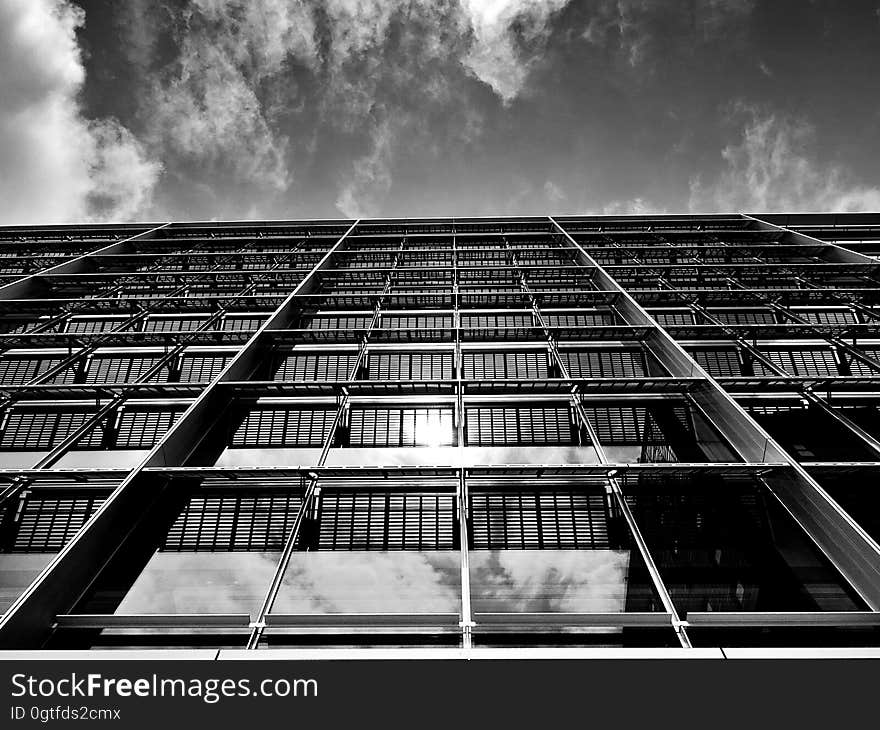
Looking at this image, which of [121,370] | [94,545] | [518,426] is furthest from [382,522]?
[121,370]

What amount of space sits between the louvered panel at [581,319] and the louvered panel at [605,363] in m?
1.32

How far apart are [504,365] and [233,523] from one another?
5338 millimetres

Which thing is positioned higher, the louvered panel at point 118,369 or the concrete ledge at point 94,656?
the louvered panel at point 118,369

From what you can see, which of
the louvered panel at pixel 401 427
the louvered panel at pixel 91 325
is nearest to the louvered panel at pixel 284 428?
the louvered panel at pixel 401 427

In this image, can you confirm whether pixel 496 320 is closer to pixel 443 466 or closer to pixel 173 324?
pixel 443 466

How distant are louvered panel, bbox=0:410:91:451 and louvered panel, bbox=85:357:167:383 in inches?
59.0

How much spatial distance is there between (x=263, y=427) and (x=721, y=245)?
16302 millimetres

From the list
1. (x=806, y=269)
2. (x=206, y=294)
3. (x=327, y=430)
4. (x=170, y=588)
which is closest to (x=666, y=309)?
(x=806, y=269)

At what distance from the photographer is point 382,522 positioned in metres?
5.44

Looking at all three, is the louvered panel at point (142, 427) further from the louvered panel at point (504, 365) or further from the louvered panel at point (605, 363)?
the louvered panel at point (605, 363)

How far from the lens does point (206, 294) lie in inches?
484

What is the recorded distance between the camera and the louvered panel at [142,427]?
6770 mm

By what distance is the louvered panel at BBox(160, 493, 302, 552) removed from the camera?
5141mm
